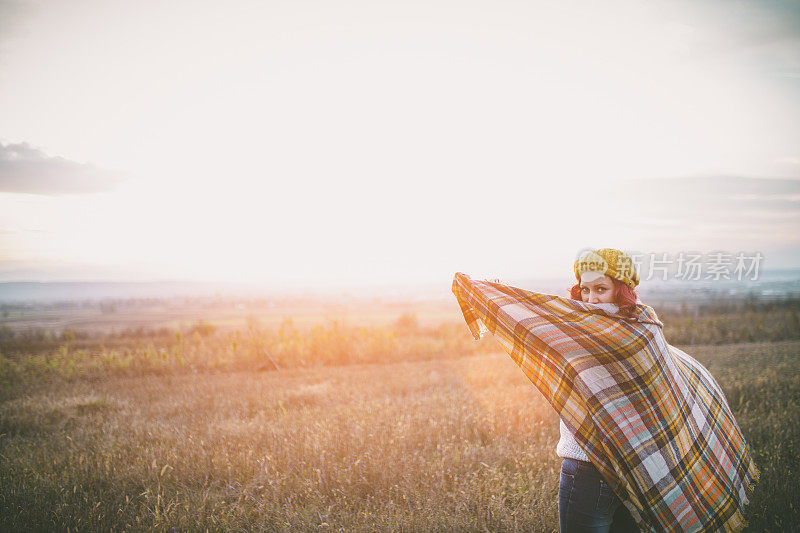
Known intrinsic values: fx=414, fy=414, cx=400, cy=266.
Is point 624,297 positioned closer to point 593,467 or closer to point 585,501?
point 593,467

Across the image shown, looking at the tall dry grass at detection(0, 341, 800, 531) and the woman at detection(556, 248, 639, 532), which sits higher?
the woman at detection(556, 248, 639, 532)

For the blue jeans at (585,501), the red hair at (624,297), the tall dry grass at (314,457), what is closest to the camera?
the blue jeans at (585,501)

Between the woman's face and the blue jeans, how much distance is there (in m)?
1.07

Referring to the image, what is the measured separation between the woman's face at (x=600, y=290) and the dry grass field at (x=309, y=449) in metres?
2.38

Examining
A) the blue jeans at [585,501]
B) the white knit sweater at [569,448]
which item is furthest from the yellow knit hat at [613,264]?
the blue jeans at [585,501]

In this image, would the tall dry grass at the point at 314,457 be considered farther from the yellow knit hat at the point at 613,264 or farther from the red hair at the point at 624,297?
the yellow knit hat at the point at 613,264

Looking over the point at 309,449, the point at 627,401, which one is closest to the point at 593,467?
the point at 627,401

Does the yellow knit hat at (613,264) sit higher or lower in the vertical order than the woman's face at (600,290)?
higher

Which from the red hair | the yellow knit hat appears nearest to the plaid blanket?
the red hair

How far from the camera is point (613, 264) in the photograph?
2.78 metres

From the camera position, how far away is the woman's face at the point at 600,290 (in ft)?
9.26

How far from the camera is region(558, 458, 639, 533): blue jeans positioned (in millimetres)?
2625

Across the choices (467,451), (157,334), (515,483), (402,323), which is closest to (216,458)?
(467,451)

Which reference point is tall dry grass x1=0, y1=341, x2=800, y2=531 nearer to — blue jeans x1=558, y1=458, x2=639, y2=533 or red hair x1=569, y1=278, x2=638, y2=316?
blue jeans x1=558, y1=458, x2=639, y2=533
